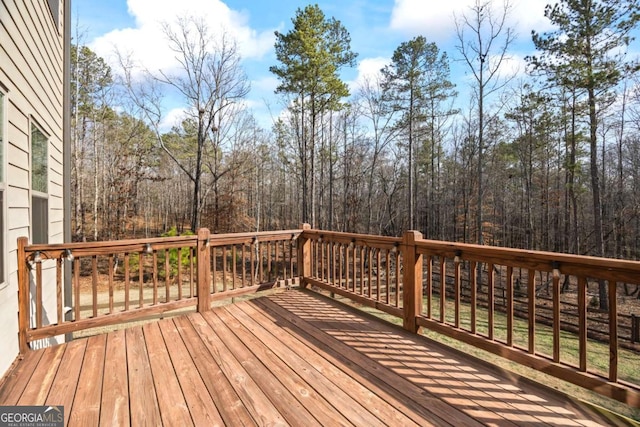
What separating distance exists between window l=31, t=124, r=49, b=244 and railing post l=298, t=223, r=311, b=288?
119 inches

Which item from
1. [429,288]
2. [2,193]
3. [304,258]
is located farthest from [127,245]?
[429,288]

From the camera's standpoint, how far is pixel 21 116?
249 centimetres

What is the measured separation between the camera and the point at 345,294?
144 inches

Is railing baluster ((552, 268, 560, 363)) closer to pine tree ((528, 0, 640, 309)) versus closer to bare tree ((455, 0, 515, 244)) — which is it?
bare tree ((455, 0, 515, 244))

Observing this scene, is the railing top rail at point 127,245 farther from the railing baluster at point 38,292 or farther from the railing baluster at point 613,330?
the railing baluster at point 613,330

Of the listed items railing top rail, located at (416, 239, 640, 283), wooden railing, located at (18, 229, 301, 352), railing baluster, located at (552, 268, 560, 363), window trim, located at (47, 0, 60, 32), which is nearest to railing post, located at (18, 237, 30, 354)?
wooden railing, located at (18, 229, 301, 352)

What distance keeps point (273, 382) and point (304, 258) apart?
2516mm

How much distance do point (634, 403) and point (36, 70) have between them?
17.4 feet

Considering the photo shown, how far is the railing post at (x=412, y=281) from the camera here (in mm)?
2852

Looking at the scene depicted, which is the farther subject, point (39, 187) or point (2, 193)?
point (39, 187)

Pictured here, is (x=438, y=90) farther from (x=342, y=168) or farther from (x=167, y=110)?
(x=167, y=110)

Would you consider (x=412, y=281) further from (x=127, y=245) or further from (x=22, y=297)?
(x=22, y=297)

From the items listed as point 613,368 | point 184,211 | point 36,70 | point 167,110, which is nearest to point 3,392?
point 36,70

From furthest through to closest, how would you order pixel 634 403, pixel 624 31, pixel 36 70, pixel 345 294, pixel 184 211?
pixel 184 211
pixel 624 31
pixel 345 294
pixel 36 70
pixel 634 403
